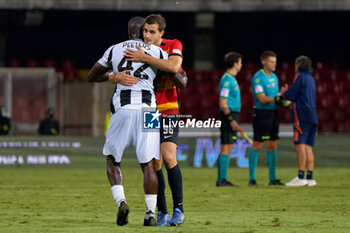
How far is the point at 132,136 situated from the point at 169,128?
478mm

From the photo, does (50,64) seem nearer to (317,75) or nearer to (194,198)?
(317,75)

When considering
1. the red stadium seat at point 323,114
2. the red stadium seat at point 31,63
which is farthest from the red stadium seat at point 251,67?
the red stadium seat at point 31,63

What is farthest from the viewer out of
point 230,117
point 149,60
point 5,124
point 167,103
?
point 5,124

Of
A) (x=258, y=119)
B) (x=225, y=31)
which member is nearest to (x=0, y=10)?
(x=225, y=31)

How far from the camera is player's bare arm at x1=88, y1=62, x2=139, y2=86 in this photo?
22.9ft

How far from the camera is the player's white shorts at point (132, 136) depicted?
6.99 meters

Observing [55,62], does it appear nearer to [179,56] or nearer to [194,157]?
[194,157]

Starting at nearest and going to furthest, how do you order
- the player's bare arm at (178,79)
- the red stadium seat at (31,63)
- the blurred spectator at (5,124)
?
the player's bare arm at (178,79) < the blurred spectator at (5,124) < the red stadium seat at (31,63)

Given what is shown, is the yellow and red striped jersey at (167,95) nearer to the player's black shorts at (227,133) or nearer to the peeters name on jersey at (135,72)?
the peeters name on jersey at (135,72)

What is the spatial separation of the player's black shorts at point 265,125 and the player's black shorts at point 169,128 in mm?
5507

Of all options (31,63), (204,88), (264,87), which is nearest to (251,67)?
(204,88)

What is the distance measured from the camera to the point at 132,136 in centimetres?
708

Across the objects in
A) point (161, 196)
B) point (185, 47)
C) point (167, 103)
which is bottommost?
point (161, 196)

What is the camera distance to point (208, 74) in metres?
24.2
